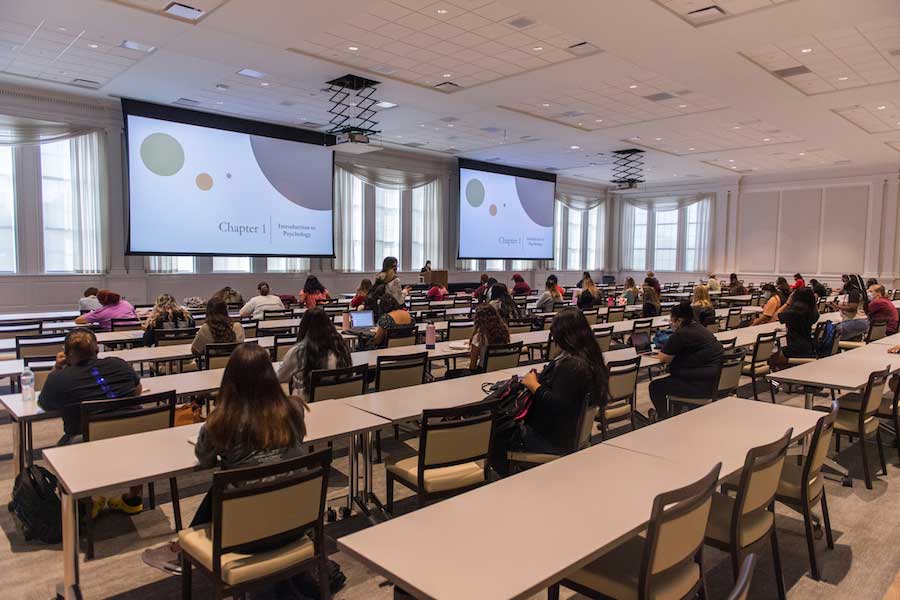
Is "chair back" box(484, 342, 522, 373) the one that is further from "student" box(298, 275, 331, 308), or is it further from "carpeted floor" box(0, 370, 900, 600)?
"student" box(298, 275, 331, 308)

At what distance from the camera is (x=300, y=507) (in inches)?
95.7

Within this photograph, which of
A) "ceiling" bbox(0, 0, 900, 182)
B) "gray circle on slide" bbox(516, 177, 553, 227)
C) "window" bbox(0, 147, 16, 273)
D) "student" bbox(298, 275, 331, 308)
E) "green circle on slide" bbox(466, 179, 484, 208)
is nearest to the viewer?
"ceiling" bbox(0, 0, 900, 182)

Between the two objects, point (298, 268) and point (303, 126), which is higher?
point (303, 126)

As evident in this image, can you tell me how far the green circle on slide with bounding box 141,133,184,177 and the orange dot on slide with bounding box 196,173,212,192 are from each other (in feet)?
1.38

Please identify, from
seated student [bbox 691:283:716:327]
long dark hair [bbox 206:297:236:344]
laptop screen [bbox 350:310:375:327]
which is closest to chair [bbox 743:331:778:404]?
seated student [bbox 691:283:716:327]

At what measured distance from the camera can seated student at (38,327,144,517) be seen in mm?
3514

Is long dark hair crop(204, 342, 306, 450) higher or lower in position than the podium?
lower

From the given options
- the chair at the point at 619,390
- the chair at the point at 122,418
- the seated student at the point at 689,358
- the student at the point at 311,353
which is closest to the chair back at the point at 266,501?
the chair at the point at 122,418

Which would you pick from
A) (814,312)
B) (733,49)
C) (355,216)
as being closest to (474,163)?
(355,216)

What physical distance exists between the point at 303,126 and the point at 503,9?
25.9 ft

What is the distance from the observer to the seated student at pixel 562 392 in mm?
3438

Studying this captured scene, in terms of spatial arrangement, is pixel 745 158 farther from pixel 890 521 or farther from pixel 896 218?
pixel 890 521

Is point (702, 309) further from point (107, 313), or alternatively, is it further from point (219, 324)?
point (107, 313)

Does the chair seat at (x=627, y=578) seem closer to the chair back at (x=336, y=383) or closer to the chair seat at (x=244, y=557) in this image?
the chair seat at (x=244, y=557)
